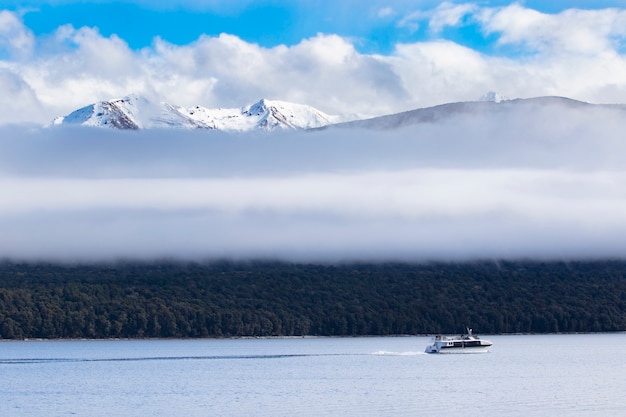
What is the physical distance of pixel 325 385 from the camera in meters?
136

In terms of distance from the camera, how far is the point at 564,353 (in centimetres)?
19475

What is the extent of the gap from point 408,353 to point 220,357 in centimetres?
2751

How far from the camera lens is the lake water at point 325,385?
112 m

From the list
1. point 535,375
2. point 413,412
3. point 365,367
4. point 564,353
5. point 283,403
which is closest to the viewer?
point 413,412

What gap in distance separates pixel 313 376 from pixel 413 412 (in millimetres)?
43803

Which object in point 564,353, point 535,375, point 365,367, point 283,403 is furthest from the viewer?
point 564,353

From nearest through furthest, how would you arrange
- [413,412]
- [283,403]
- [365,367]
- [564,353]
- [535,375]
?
1. [413,412]
2. [283,403]
3. [535,375]
4. [365,367]
5. [564,353]

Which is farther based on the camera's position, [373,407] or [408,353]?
[408,353]

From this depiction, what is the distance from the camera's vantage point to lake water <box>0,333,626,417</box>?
369 feet

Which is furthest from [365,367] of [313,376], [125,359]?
[125,359]

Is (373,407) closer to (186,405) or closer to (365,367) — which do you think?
(186,405)

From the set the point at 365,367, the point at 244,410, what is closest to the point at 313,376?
the point at 365,367

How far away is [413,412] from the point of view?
10750 centimetres

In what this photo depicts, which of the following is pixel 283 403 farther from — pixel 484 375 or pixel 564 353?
pixel 564 353
